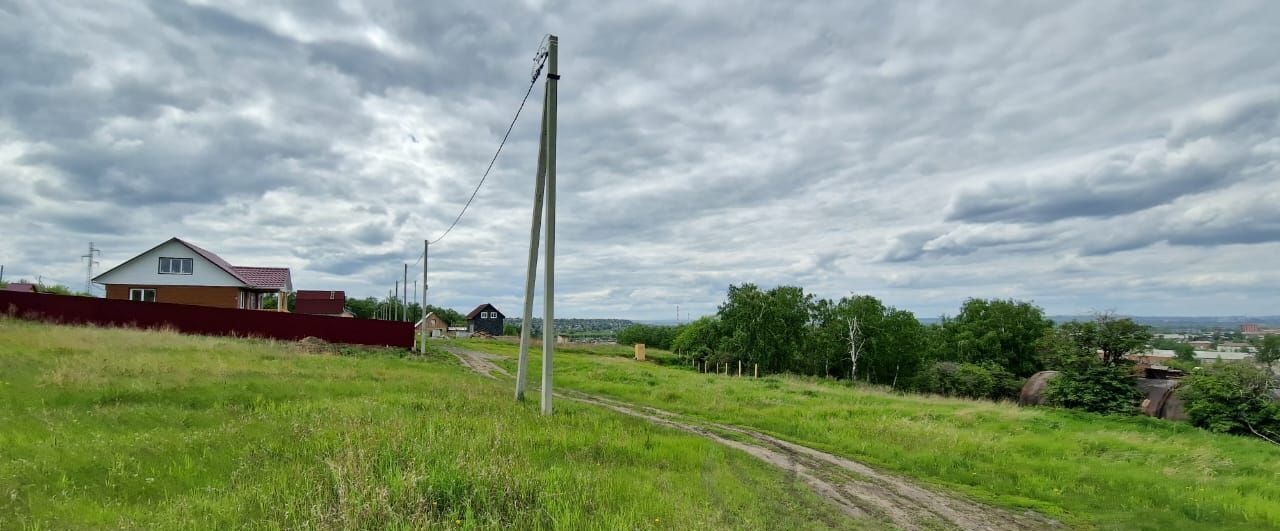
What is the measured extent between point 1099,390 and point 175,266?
178 feet

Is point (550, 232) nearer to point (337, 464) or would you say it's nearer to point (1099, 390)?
point (337, 464)

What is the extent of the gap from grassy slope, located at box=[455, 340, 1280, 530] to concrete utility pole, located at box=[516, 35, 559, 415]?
17.8 ft

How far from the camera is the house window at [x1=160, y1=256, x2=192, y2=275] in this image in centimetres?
4278

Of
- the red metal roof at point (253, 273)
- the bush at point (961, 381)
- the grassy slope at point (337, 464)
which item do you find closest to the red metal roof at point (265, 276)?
the red metal roof at point (253, 273)

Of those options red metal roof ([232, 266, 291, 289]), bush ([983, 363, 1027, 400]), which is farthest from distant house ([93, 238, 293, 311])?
bush ([983, 363, 1027, 400])

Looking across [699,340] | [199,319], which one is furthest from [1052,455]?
[699,340]

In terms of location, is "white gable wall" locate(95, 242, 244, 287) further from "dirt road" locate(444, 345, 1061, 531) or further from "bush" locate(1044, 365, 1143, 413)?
"bush" locate(1044, 365, 1143, 413)

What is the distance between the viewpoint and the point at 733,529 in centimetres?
561

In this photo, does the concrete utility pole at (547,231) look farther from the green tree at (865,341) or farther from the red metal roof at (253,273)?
the green tree at (865,341)

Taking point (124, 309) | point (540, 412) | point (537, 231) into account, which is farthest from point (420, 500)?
point (124, 309)

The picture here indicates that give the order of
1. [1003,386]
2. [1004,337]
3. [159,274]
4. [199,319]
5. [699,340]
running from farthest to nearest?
[699,340] < [1004,337] < [1003,386] < [159,274] < [199,319]

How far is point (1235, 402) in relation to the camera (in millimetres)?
18953

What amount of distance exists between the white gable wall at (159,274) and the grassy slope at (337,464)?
34.4 meters

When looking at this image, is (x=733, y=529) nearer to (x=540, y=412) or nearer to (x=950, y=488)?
(x=950, y=488)
